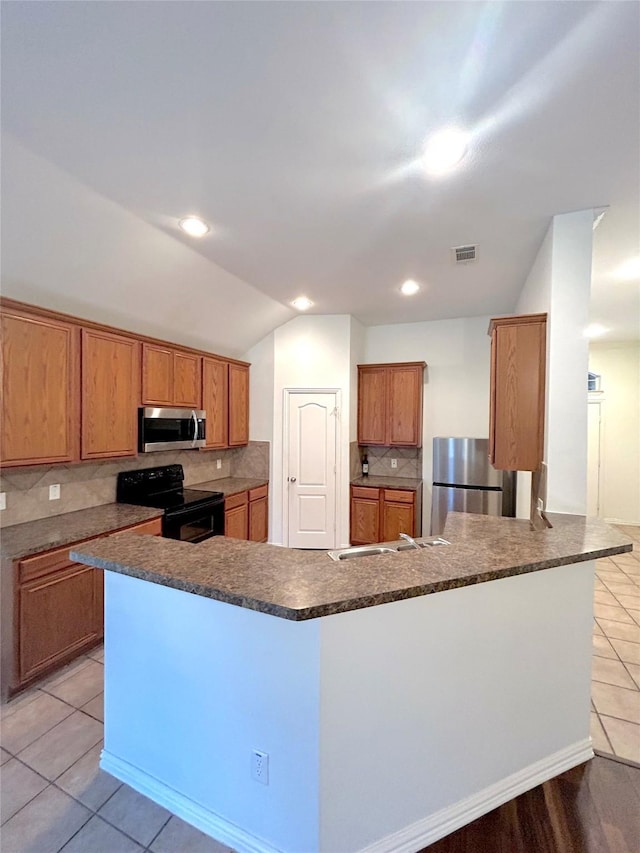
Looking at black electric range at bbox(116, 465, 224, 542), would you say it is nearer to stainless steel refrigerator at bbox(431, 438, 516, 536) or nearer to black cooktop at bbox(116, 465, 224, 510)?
black cooktop at bbox(116, 465, 224, 510)

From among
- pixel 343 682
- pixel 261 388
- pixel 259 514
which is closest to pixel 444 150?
pixel 343 682

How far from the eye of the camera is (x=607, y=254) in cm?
287

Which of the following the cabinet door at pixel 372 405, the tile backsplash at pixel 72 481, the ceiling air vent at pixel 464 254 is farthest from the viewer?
the cabinet door at pixel 372 405

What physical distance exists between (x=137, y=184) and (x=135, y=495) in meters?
2.50

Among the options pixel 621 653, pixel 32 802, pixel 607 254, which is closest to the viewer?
pixel 32 802

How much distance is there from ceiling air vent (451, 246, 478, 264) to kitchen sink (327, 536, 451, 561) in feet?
7.06

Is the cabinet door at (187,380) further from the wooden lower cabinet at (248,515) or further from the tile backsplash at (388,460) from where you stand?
the tile backsplash at (388,460)

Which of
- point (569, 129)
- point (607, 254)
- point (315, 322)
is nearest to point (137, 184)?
point (569, 129)

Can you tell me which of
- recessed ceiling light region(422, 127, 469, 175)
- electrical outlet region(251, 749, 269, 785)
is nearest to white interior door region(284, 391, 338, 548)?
recessed ceiling light region(422, 127, 469, 175)

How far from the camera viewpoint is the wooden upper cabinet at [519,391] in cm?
238

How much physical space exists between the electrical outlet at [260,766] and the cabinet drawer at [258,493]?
124 inches

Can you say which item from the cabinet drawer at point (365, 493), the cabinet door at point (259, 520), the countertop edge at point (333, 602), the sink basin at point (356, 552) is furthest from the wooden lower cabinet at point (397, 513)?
the countertop edge at point (333, 602)

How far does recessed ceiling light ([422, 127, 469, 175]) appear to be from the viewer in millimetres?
1614

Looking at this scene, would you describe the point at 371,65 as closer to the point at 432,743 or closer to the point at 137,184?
the point at 137,184
